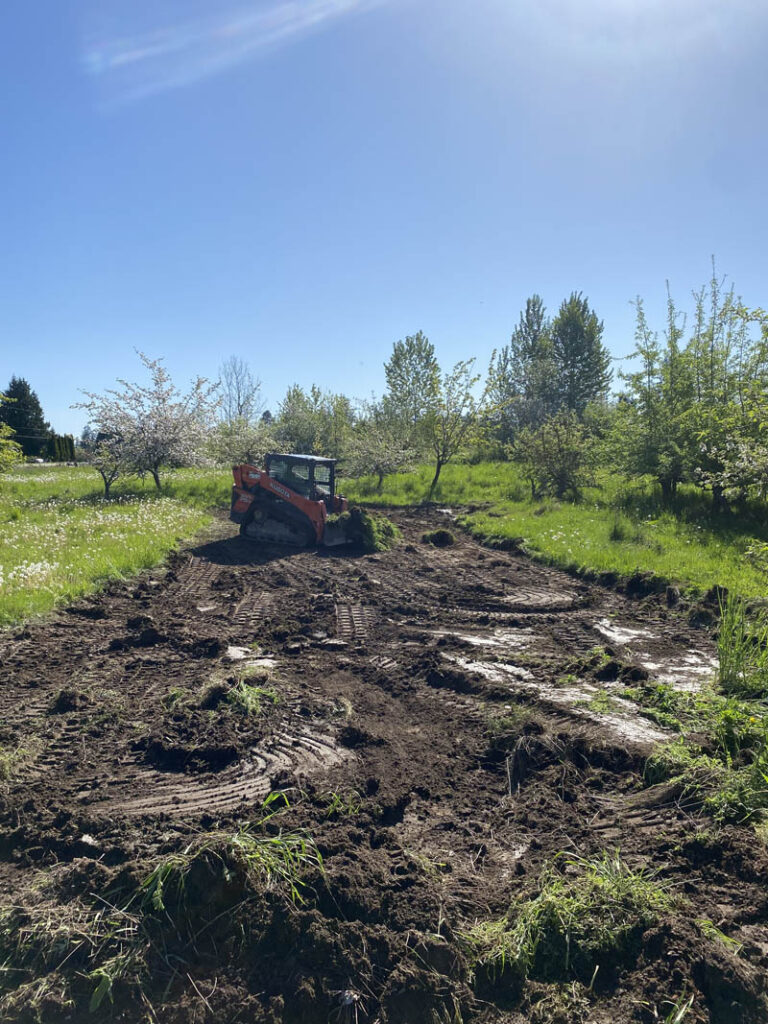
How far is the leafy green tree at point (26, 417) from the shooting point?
136ft

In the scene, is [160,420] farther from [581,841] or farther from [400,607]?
[581,841]

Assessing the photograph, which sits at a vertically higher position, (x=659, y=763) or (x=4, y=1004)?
(x=659, y=763)

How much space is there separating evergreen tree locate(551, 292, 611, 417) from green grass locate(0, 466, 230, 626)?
3266 centimetres

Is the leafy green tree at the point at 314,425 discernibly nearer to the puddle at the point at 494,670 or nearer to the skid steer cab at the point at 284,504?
the skid steer cab at the point at 284,504

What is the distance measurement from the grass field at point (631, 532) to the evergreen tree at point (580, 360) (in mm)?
28550

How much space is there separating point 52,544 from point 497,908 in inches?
420

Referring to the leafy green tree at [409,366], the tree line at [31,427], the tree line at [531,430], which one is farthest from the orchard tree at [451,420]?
the tree line at [31,427]

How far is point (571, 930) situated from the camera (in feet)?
9.10

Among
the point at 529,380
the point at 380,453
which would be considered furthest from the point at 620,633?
the point at 529,380

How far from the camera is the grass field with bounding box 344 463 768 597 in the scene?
9320mm

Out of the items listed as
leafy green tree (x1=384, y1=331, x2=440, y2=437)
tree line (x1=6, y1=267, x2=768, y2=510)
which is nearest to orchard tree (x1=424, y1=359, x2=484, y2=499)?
tree line (x1=6, y1=267, x2=768, y2=510)

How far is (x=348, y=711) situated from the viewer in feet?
16.9

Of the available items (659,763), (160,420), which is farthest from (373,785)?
(160,420)

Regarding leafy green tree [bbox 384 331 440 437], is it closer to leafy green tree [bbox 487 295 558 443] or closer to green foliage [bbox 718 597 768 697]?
leafy green tree [bbox 487 295 558 443]
